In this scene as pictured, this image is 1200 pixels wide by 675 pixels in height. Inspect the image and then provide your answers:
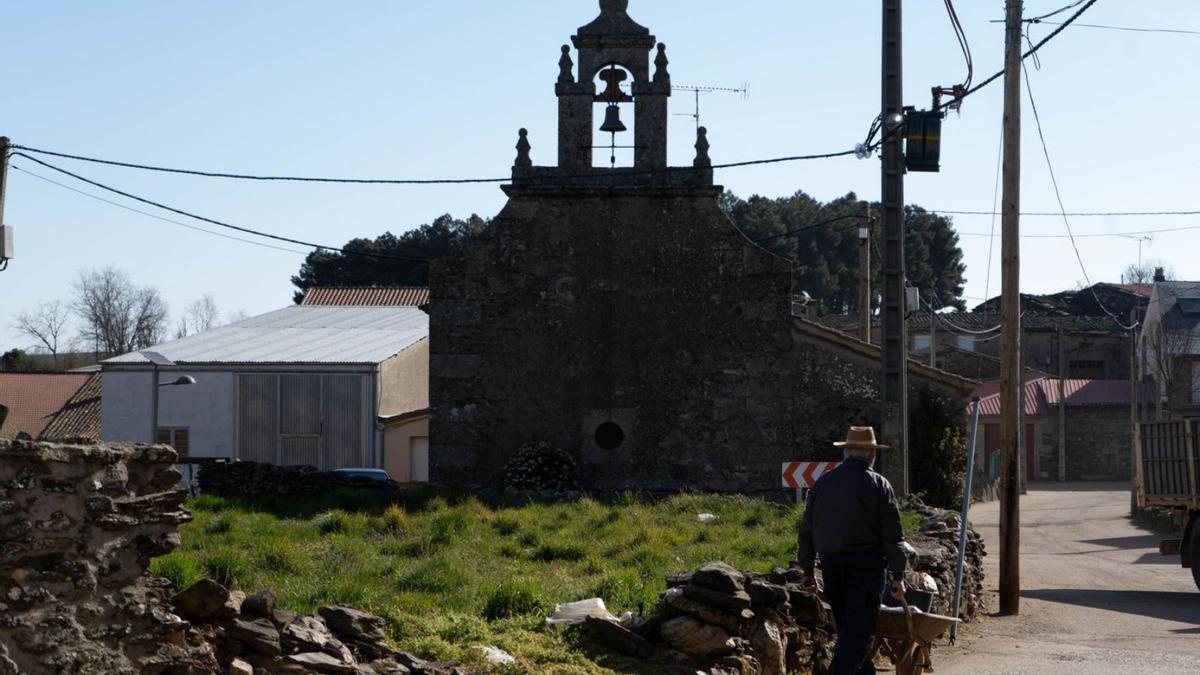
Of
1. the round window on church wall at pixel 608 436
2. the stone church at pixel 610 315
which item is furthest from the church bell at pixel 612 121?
the round window on church wall at pixel 608 436

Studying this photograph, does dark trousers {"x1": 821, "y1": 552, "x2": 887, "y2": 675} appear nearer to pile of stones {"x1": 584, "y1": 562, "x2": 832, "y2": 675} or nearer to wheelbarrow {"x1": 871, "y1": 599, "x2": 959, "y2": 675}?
wheelbarrow {"x1": 871, "y1": 599, "x2": 959, "y2": 675}

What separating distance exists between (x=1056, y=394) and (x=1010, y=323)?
53.7m

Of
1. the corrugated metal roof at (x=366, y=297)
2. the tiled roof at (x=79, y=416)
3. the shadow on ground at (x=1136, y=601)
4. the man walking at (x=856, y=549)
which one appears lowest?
the shadow on ground at (x=1136, y=601)

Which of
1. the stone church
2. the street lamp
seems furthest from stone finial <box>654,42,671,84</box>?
the street lamp

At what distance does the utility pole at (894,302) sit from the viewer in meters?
19.1

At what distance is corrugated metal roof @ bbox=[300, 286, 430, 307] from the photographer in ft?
188

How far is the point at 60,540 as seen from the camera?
21.7 ft

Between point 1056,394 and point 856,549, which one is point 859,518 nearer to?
point 856,549

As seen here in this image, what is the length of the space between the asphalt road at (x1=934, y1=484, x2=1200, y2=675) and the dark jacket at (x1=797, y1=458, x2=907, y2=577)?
125 inches

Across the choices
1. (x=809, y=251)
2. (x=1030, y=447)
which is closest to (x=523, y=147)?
(x=1030, y=447)

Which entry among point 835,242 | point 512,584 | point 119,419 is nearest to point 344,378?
point 119,419

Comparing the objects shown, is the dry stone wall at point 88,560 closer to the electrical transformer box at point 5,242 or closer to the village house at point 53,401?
the electrical transformer box at point 5,242

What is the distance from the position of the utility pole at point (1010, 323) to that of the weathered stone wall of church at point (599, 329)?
8.66m

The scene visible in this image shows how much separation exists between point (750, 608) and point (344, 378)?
30871mm
